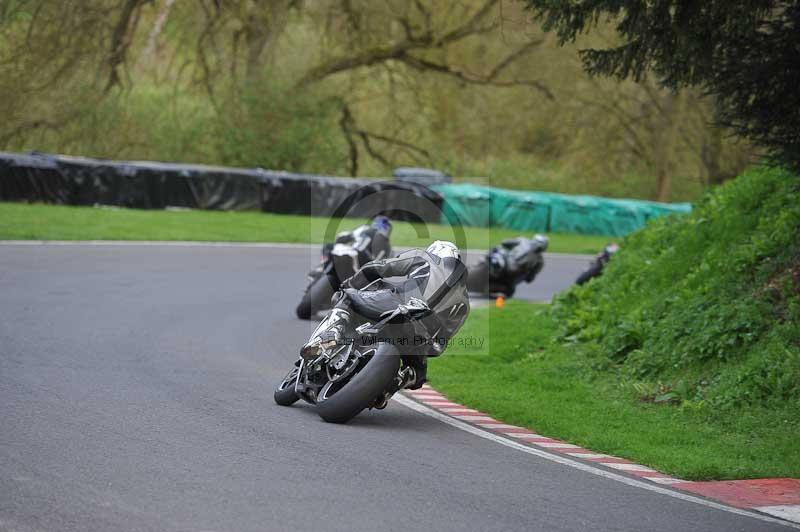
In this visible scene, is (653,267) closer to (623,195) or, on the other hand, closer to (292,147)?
(292,147)

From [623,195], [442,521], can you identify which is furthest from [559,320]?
[623,195]

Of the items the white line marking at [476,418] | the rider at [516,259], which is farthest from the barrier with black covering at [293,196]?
the white line marking at [476,418]

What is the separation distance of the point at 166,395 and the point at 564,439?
118 inches

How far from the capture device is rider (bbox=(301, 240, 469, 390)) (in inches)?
315

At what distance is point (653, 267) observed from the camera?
13672 millimetres

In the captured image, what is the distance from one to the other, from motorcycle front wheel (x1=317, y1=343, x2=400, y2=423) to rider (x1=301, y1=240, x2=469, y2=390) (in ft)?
1.11

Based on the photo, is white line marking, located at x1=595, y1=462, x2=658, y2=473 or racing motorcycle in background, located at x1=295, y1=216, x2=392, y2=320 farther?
racing motorcycle in background, located at x1=295, y1=216, x2=392, y2=320

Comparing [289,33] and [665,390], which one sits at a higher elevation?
[289,33]

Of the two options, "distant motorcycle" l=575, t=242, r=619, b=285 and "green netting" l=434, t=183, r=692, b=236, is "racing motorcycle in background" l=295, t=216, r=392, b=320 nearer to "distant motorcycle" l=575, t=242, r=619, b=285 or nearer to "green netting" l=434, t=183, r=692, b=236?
"distant motorcycle" l=575, t=242, r=619, b=285

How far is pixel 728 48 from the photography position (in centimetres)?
1033

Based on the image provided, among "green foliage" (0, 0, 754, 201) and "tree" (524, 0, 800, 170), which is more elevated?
"tree" (524, 0, 800, 170)

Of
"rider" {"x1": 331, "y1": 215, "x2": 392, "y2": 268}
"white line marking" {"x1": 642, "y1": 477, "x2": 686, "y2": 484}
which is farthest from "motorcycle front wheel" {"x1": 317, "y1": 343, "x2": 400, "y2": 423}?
"rider" {"x1": 331, "y1": 215, "x2": 392, "y2": 268}

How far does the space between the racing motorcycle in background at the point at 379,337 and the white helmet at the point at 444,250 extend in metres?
0.04

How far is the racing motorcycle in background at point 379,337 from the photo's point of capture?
761 cm
